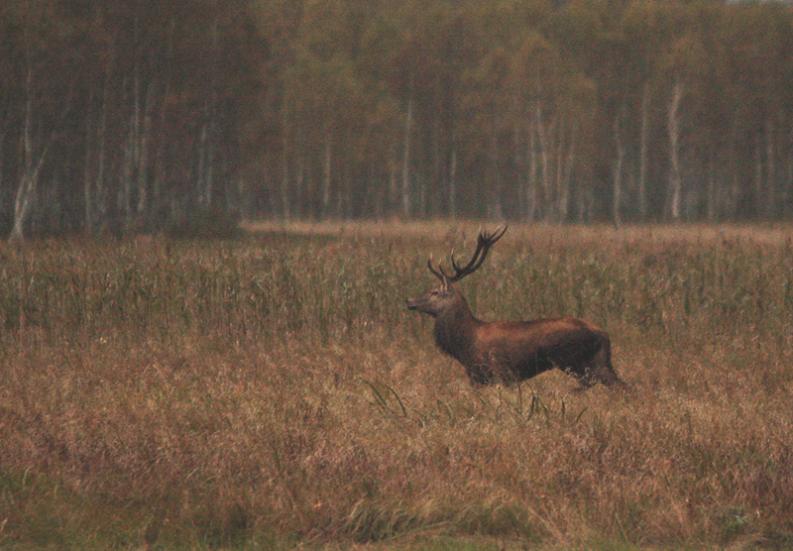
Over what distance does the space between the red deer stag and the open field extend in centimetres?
25

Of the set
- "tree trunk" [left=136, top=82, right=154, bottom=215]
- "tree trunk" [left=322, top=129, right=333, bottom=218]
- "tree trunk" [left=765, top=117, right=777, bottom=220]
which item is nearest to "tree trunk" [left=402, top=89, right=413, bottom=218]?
"tree trunk" [left=322, top=129, right=333, bottom=218]

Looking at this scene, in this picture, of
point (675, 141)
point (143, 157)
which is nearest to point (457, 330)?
point (143, 157)

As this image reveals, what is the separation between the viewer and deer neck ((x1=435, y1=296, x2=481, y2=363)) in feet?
31.3

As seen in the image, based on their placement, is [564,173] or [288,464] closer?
[288,464]

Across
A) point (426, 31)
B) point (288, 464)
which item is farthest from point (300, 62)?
point (288, 464)

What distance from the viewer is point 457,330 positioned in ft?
31.4

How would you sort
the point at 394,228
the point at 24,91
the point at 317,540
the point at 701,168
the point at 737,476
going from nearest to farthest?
1. the point at 317,540
2. the point at 737,476
3. the point at 24,91
4. the point at 394,228
5. the point at 701,168

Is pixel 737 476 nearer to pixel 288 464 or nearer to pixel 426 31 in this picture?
pixel 288 464

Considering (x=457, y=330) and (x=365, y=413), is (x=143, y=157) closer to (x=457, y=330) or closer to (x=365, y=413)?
(x=457, y=330)

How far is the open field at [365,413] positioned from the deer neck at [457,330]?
0.32m

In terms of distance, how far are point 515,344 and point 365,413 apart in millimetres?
1563

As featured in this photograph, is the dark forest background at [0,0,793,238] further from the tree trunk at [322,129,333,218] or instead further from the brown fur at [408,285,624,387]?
the brown fur at [408,285,624,387]

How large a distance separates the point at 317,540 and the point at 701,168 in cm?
5724

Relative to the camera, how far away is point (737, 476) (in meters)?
6.37
